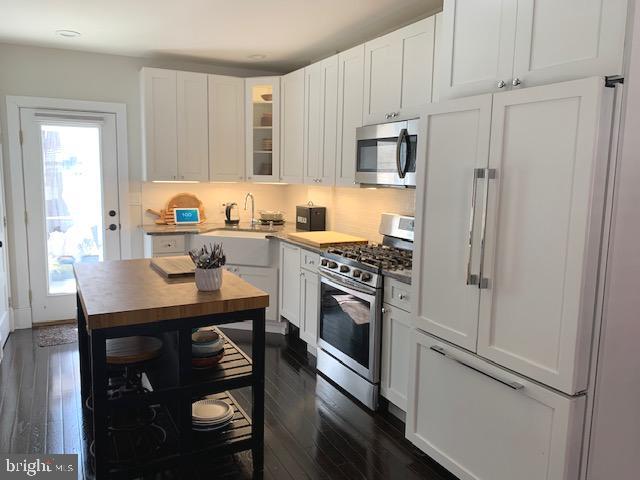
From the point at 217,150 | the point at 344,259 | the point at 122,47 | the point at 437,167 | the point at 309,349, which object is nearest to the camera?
the point at 437,167

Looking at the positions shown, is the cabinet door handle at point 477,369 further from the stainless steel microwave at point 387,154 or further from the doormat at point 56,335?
the doormat at point 56,335

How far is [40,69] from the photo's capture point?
455 centimetres

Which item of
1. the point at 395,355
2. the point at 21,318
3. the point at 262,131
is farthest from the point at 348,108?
the point at 21,318

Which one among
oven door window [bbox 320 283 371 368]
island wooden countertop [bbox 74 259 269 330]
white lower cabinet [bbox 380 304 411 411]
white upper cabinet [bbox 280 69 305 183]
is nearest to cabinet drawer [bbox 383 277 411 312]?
white lower cabinet [bbox 380 304 411 411]

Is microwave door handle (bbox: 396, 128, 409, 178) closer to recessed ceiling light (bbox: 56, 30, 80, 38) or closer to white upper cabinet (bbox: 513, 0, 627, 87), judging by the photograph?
white upper cabinet (bbox: 513, 0, 627, 87)

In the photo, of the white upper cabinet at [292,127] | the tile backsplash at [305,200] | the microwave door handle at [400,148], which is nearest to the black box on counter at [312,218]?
the tile backsplash at [305,200]

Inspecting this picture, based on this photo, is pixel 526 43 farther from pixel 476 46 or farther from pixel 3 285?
pixel 3 285

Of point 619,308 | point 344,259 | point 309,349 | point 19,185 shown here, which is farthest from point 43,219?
point 619,308

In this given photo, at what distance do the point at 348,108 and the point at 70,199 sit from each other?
290cm

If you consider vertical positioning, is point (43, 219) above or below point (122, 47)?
below

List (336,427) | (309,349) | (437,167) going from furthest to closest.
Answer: (309,349)
(336,427)
(437,167)

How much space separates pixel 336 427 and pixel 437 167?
168cm

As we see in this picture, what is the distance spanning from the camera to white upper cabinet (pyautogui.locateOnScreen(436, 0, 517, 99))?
2049 mm

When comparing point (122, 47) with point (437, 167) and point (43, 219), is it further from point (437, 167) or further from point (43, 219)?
point (437, 167)
